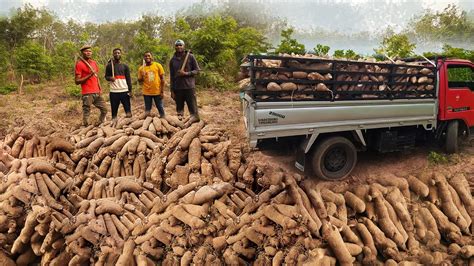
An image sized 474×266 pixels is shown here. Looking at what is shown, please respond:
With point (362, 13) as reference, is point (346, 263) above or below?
below

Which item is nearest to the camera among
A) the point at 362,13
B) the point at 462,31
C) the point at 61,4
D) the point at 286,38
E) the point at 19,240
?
the point at 19,240

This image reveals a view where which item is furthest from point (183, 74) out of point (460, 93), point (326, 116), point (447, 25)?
point (447, 25)

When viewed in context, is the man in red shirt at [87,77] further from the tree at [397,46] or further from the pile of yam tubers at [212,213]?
the tree at [397,46]

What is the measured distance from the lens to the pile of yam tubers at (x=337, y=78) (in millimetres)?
4828

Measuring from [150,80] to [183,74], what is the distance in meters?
0.93

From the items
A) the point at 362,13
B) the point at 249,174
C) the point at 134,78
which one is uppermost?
the point at 362,13

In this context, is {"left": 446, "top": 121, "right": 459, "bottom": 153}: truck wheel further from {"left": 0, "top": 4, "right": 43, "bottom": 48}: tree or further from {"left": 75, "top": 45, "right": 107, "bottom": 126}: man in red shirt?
{"left": 0, "top": 4, "right": 43, "bottom": 48}: tree

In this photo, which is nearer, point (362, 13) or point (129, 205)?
point (129, 205)

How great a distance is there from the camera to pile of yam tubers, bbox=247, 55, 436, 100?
4.83 metres

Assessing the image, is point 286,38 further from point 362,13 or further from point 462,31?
point 362,13

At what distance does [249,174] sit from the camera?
17.9 ft

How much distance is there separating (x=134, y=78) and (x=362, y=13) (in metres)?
34.8

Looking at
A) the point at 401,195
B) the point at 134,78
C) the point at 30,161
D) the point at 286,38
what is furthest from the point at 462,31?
the point at 30,161

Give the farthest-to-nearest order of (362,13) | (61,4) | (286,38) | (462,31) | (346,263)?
(61,4)
(362,13)
(462,31)
(286,38)
(346,263)
